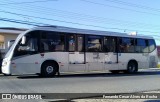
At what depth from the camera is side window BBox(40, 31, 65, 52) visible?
19.7 m

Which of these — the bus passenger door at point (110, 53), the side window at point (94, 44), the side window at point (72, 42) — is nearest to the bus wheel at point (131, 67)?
the bus passenger door at point (110, 53)

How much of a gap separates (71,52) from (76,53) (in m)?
0.39

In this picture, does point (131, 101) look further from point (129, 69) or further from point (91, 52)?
point (129, 69)

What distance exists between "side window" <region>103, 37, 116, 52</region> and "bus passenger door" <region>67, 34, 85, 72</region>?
90.8 inches

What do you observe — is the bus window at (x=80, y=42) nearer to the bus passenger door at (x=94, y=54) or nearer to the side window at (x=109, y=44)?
the bus passenger door at (x=94, y=54)

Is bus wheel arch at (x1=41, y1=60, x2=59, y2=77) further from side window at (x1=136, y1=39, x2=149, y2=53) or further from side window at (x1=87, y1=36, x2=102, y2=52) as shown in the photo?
side window at (x1=136, y1=39, x2=149, y2=53)

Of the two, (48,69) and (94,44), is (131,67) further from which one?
(48,69)

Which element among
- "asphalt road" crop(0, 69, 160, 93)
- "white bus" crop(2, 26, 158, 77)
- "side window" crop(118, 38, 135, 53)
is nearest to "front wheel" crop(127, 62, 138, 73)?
"white bus" crop(2, 26, 158, 77)

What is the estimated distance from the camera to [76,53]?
69.3 ft

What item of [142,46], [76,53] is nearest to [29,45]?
[76,53]

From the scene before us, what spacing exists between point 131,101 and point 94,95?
1845 mm

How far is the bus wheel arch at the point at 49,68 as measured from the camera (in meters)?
19.6

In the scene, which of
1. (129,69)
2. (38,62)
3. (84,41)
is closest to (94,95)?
(38,62)

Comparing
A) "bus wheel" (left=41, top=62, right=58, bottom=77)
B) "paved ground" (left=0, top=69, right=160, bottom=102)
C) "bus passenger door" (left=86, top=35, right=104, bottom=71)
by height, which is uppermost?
"bus passenger door" (left=86, top=35, right=104, bottom=71)
